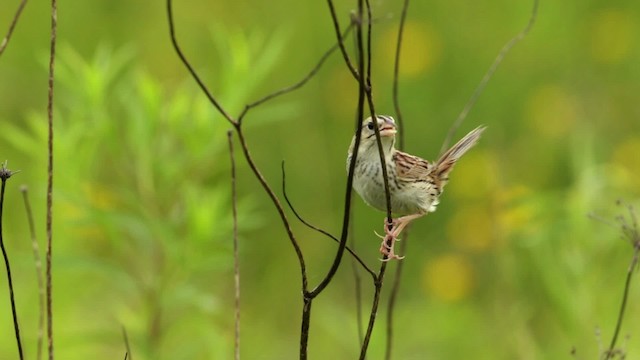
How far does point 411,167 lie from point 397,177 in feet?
0.15

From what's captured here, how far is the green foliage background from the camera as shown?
13.7 ft

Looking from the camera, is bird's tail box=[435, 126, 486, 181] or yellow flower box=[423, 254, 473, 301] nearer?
bird's tail box=[435, 126, 486, 181]

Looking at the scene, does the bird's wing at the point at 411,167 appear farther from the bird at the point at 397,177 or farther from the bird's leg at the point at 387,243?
the bird's leg at the point at 387,243

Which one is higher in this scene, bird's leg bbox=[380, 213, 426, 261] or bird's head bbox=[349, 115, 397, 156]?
bird's head bbox=[349, 115, 397, 156]

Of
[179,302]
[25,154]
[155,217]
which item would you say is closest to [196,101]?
[155,217]

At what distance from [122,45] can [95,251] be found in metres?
1.32

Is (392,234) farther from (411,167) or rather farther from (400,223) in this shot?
(411,167)

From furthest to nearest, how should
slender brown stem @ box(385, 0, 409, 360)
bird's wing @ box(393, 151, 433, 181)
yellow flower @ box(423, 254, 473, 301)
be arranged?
yellow flower @ box(423, 254, 473, 301) < bird's wing @ box(393, 151, 433, 181) < slender brown stem @ box(385, 0, 409, 360)

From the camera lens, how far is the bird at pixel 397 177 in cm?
276

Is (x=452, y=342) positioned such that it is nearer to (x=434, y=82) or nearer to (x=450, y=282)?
(x=450, y=282)

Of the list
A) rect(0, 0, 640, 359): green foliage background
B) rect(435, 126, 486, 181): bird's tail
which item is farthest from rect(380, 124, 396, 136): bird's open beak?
rect(0, 0, 640, 359): green foliage background

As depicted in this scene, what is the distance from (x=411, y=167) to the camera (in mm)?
2914

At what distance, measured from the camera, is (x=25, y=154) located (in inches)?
265

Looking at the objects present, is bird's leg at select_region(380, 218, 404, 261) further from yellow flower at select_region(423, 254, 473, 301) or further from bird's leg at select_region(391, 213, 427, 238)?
yellow flower at select_region(423, 254, 473, 301)
